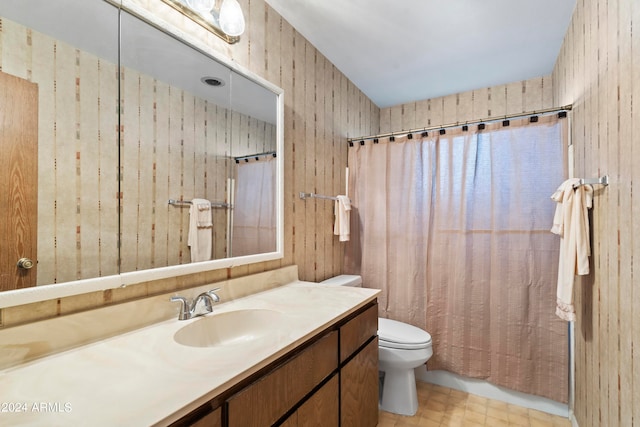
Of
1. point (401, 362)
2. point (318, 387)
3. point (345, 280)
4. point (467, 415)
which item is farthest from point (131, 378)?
point (467, 415)

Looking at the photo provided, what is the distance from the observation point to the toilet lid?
188cm

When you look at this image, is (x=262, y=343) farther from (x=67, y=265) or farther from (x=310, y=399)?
(x=67, y=265)

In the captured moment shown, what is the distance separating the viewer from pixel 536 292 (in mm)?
1974

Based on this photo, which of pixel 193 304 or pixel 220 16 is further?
pixel 220 16

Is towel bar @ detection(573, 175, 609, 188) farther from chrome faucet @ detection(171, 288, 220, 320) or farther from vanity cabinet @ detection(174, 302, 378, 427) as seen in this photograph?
chrome faucet @ detection(171, 288, 220, 320)

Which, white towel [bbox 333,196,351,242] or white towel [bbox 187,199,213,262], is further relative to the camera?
white towel [bbox 333,196,351,242]

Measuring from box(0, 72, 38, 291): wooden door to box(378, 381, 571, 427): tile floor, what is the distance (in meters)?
1.93

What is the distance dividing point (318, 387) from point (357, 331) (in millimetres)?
358

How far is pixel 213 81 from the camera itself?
4.60ft

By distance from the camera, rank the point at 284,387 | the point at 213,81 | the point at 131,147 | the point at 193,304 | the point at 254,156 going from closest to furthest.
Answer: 1. the point at 284,387
2. the point at 131,147
3. the point at 193,304
4. the point at 213,81
5. the point at 254,156

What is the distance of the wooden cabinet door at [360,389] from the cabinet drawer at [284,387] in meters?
0.17

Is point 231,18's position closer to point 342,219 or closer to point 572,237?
point 342,219

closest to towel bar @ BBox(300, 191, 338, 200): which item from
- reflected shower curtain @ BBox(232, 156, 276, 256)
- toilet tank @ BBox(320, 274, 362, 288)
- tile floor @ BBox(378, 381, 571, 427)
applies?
reflected shower curtain @ BBox(232, 156, 276, 256)

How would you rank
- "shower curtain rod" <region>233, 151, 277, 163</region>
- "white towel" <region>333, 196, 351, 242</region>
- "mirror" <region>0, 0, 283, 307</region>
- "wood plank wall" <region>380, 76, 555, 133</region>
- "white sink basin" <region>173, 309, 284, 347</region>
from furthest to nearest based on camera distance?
"wood plank wall" <region>380, 76, 555, 133</region>, "white towel" <region>333, 196, 351, 242</region>, "shower curtain rod" <region>233, 151, 277, 163</region>, "white sink basin" <region>173, 309, 284, 347</region>, "mirror" <region>0, 0, 283, 307</region>
